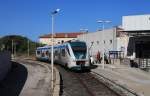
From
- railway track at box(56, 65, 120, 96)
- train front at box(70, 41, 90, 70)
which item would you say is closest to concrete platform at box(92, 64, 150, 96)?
railway track at box(56, 65, 120, 96)

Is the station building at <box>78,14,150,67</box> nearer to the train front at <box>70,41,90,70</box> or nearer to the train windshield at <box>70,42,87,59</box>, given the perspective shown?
the train windshield at <box>70,42,87,59</box>

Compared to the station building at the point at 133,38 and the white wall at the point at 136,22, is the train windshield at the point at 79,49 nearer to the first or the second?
the station building at the point at 133,38

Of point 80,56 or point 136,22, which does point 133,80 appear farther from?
point 136,22

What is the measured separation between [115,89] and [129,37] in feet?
109

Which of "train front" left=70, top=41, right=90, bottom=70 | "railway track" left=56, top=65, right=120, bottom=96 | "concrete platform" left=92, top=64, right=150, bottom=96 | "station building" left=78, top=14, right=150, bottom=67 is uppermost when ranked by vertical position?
"station building" left=78, top=14, right=150, bottom=67

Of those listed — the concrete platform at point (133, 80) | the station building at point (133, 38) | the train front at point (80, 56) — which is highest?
the station building at point (133, 38)

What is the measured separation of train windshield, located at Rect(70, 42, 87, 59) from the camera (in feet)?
133

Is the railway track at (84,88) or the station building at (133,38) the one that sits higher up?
the station building at (133,38)

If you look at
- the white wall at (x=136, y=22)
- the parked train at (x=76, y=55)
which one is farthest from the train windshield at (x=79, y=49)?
the white wall at (x=136, y=22)

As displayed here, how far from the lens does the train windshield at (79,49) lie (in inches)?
1601

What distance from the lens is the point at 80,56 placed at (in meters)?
40.7

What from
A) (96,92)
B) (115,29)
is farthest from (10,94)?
(115,29)

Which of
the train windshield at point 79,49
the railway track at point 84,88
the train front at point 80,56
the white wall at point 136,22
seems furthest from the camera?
the white wall at point 136,22

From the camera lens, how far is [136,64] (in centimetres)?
5066
